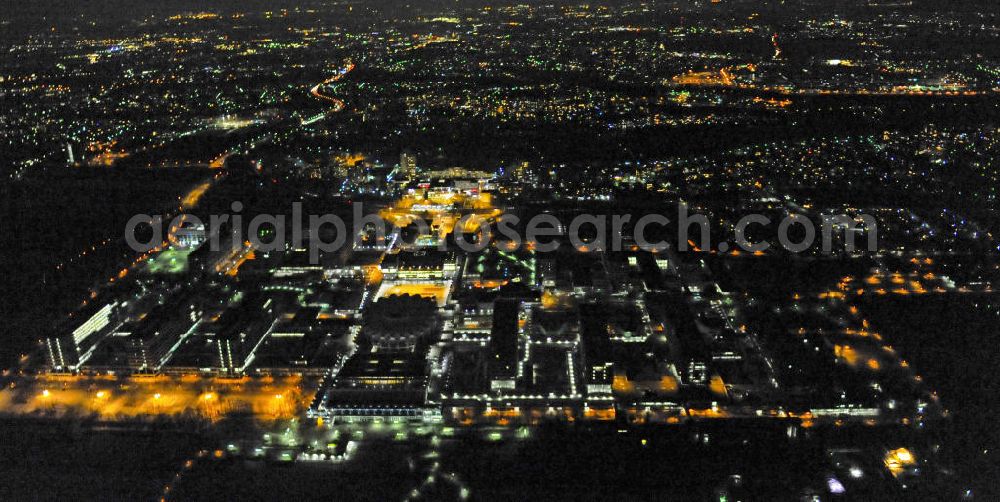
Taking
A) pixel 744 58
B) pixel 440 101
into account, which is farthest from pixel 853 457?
pixel 744 58

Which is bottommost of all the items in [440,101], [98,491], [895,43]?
[98,491]

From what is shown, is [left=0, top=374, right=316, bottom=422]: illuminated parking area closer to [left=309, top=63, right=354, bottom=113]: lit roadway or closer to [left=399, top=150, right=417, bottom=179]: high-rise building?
[left=399, top=150, right=417, bottom=179]: high-rise building

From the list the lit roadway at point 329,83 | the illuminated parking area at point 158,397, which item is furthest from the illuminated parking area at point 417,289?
the lit roadway at point 329,83

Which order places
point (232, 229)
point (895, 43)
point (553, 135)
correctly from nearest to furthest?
point (232, 229) → point (553, 135) → point (895, 43)

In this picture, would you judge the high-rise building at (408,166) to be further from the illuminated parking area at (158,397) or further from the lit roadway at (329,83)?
the illuminated parking area at (158,397)

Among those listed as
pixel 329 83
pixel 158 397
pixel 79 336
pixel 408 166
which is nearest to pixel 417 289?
pixel 158 397

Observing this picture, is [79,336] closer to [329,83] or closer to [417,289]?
[417,289]

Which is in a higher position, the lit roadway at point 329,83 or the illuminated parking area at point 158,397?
the lit roadway at point 329,83

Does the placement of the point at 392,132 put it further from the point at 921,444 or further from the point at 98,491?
the point at 921,444

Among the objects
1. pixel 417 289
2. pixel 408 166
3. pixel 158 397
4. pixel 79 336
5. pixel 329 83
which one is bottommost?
pixel 158 397

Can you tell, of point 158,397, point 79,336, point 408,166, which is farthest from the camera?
point 408,166

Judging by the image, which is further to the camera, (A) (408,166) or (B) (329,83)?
(B) (329,83)
